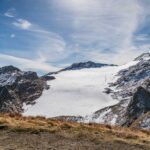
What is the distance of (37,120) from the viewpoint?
100ft

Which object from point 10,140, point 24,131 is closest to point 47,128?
point 24,131

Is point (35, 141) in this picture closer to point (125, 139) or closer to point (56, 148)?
point (56, 148)

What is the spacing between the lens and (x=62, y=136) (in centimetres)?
2692

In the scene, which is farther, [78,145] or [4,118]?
[4,118]

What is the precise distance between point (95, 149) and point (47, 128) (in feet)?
15.7

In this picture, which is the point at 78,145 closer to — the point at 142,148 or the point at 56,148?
the point at 56,148

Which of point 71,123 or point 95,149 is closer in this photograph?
point 95,149

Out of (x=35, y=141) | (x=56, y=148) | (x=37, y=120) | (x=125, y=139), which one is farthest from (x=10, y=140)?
(x=125, y=139)

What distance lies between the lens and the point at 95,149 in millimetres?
24781

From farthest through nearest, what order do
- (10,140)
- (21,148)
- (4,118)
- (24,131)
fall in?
(4,118) → (24,131) → (10,140) → (21,148)

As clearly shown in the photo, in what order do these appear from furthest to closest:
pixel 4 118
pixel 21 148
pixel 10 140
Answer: pixel 4 118
pixel 10 140
pixel 21 148

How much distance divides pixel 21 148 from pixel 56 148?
210cm

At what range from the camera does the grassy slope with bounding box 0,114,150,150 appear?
985 inches

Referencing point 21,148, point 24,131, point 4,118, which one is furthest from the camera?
point 4,118
